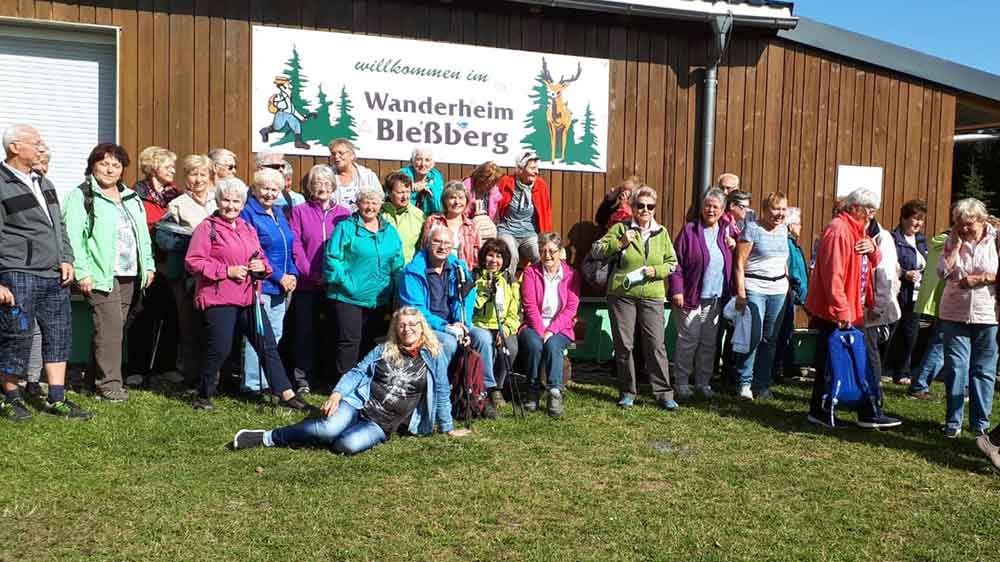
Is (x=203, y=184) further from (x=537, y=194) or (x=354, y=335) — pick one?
(x=537, y=194)

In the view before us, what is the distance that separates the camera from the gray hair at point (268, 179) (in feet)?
21.5

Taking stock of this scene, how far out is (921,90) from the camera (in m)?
9.91

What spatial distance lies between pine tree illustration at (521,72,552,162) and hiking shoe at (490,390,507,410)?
9.74 feet

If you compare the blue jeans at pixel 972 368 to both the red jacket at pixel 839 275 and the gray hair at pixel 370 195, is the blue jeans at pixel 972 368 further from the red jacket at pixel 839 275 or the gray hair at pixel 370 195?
the gray hair at pixel 370 195

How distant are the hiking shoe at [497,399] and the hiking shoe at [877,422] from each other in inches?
105

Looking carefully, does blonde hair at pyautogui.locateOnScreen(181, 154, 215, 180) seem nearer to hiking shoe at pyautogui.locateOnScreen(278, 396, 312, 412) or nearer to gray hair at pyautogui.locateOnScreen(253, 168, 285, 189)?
gray hair at pyautogui.locateOnScreen(253, 168, 285, 189)

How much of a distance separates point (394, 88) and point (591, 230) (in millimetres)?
2449

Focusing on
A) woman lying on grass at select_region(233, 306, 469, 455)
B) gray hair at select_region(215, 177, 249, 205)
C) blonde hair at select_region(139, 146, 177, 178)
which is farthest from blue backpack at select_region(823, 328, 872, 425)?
blonde hair at select_region(139, 146, 177, 178)

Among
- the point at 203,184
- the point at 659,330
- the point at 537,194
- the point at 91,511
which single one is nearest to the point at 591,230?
the point at 537,194

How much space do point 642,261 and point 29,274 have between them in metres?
4.41

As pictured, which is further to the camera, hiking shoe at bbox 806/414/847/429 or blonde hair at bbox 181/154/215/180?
blonde hair at bbox 181/154/215/180

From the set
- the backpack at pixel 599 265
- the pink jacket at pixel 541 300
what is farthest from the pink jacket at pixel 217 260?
the backpack at pixel 599 265

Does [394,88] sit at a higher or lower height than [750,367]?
higher

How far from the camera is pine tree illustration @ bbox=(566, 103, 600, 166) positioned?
8.88 metres
